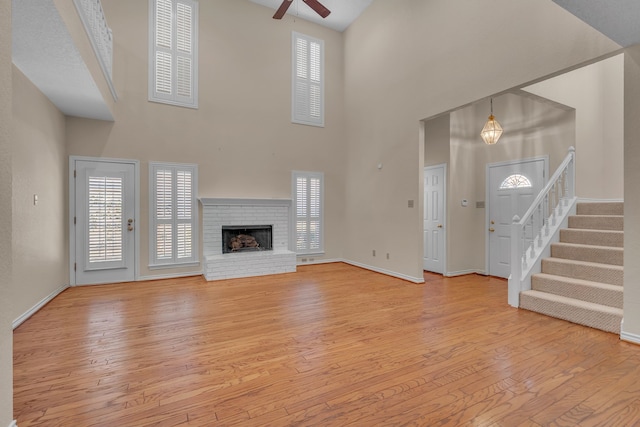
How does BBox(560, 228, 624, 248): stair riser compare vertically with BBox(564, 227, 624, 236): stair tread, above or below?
below

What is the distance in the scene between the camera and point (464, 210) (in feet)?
18.7

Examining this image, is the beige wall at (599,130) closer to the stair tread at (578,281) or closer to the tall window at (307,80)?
the stair tread at (578,281)

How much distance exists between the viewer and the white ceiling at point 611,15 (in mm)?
2067

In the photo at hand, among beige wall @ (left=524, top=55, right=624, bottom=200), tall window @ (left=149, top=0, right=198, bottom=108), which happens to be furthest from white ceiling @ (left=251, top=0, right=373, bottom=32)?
beige wall @ (left=524, top=55, right=624, bottom=200)

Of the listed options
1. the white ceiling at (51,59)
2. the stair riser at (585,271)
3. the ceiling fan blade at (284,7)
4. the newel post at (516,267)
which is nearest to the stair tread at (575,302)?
the newel post at (516,267)

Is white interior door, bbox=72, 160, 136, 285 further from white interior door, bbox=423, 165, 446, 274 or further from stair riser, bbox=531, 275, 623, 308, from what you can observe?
stair riser, bbox=531, 275, 623, 308

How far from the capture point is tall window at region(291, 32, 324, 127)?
6.48 m

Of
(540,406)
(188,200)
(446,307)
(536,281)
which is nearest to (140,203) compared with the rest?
(188,200)

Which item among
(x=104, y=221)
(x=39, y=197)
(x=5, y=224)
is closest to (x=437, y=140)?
(x=5, y=224)

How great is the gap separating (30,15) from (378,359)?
3807 mm

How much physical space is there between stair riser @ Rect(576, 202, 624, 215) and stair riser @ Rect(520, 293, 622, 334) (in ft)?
5.65

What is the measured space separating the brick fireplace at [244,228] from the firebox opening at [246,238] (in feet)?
0.08

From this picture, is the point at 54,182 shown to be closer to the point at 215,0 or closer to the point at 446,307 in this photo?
the point at 215,0

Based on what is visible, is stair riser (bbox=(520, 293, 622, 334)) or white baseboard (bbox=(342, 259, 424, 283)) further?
white baseboard (bbox=(342, 259, 424, 283))
